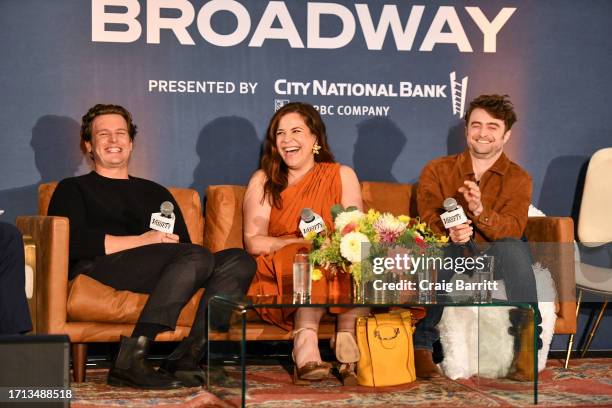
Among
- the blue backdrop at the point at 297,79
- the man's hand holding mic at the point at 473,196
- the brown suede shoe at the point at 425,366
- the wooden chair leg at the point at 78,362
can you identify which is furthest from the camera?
the blue backdrop at the point at 297,79

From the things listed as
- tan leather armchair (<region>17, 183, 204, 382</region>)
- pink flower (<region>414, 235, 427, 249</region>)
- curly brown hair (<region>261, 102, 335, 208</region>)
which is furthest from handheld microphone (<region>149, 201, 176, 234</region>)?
pink flower (<region>414, 235, 427, 249</region>)

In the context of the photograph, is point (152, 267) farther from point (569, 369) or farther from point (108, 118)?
point (569, 369)

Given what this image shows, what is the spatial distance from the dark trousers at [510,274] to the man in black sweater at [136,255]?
0.81 metres

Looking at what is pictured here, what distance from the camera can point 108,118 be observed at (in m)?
4.64

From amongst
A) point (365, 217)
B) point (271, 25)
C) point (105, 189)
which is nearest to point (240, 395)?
point (365, 217)

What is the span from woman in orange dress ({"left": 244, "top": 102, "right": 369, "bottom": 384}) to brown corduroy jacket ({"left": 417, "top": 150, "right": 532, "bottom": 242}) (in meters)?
0.34

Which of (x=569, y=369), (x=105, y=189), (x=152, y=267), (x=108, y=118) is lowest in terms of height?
(x=569, y=369)

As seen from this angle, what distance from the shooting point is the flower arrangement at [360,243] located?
369 centimetres

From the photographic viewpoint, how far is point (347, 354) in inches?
154

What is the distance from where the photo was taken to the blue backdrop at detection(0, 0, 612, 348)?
16.5 feet

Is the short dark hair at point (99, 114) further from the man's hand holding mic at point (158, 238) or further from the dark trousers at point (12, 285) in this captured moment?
the dark trousers at point (12, 285)

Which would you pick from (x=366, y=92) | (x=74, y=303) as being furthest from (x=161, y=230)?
(x=366, y=92)

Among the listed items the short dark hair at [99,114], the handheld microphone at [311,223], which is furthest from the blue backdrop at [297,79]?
the handheld microphone at [311,223]

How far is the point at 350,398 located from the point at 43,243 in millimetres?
1459
